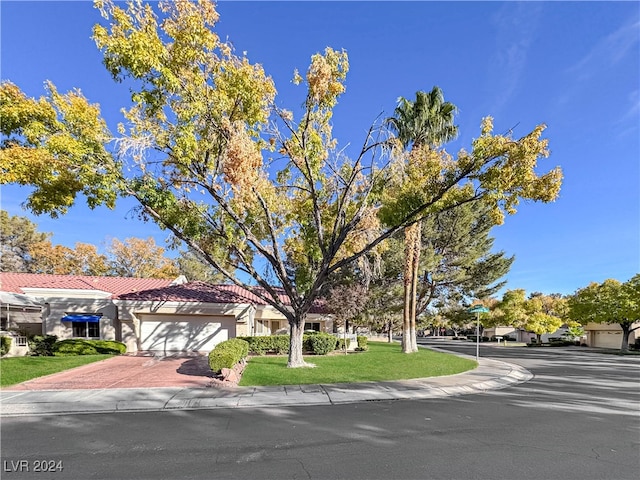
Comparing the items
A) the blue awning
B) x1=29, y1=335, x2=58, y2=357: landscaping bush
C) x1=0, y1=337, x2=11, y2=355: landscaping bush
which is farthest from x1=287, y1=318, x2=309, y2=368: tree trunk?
x1=0, y1=337, x2=11, y2=355: landscaping bush

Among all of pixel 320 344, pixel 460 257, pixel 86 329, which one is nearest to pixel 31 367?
pixel 86 329

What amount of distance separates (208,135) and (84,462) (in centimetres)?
970

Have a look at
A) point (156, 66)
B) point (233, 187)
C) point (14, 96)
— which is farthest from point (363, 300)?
point (14, 96)

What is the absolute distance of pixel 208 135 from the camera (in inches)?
474

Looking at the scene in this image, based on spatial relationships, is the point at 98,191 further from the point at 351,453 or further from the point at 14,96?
the point at 351,453

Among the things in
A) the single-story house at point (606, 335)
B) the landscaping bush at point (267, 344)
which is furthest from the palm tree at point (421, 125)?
the single-story house at point (606, 335)

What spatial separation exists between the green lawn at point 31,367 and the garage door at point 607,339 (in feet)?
149

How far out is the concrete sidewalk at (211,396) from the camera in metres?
8.30

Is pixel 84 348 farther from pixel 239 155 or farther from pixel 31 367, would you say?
pixel 239 155

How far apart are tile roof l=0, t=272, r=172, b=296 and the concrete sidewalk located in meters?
15.3

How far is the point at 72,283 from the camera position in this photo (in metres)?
23.5

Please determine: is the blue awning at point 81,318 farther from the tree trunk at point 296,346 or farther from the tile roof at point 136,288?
the tree trunk at point 296,346

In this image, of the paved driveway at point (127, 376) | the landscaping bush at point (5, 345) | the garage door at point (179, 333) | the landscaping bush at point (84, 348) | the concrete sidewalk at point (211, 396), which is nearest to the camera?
the concrete sidewalk at point (211, 396)

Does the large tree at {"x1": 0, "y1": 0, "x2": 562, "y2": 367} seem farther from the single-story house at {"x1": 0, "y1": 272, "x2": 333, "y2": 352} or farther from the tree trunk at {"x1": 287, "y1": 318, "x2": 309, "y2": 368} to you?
the single-story house at {"x1": 0, "y1": 272, "x2": 333, "y2": 352}
